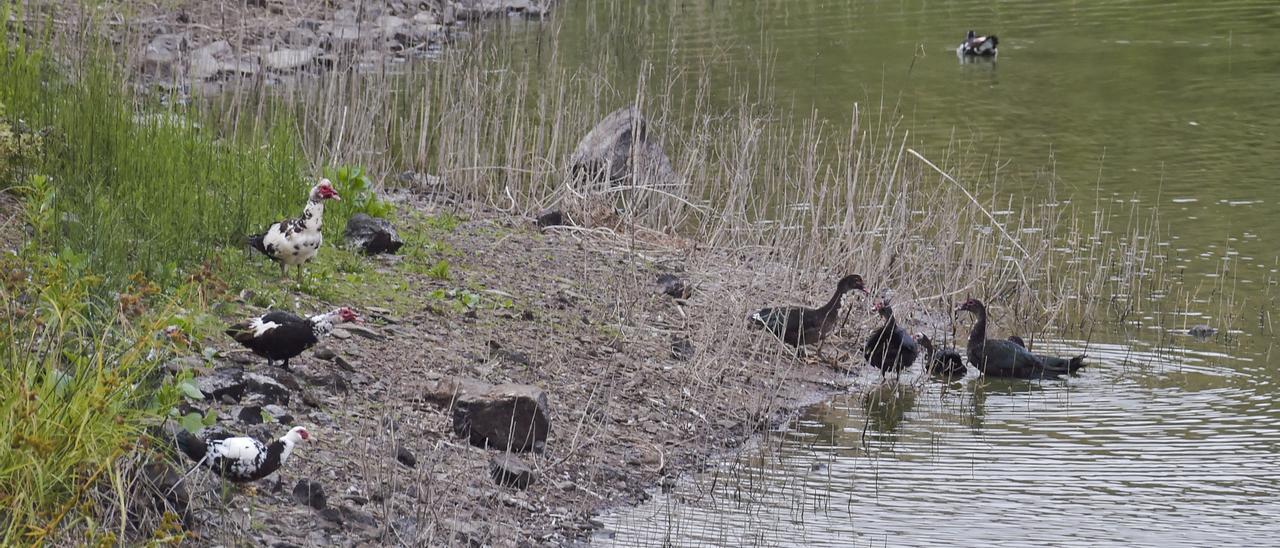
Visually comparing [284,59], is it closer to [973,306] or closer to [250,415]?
[973,306]

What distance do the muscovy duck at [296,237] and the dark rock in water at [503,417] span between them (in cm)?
129

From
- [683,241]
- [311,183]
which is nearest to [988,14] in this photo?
[683,241]

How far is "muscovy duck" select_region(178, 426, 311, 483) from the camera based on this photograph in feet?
16.5

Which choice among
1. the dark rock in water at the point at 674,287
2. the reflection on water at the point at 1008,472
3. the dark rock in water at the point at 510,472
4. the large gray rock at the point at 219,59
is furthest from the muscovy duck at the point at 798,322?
the large gray rock at the point at 219,59

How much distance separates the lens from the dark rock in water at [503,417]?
6359 mm

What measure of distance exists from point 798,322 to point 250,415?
3.61 meters

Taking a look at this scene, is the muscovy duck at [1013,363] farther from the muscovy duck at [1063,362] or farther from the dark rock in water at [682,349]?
the dark rock in water at [682,349]

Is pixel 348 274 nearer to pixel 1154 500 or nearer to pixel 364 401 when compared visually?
A: pixel 364 401

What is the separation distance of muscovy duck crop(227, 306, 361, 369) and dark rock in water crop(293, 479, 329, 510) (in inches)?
37.7

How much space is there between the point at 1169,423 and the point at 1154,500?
1.24 metres

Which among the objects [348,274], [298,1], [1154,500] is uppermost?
[298,1]

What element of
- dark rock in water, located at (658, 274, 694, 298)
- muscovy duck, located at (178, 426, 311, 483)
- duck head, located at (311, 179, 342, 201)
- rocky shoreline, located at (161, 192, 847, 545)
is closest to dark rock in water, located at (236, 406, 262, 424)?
rocky shoreline, located at (161, 192, 847, 545)

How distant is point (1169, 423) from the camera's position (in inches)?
305

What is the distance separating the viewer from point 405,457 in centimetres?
595
